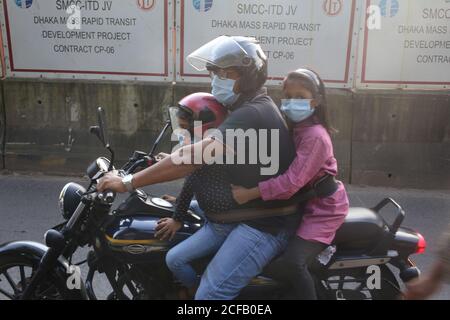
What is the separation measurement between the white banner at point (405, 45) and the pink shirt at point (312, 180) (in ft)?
13.6

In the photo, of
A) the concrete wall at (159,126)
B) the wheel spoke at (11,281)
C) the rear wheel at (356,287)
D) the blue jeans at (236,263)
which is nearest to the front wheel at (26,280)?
the wheel spoke at (11,281)

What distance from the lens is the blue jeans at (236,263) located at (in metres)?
2.25

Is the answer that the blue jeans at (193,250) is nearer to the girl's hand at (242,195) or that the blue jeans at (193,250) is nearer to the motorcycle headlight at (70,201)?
the girl's hand at (242,195)

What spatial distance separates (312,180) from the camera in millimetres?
2359

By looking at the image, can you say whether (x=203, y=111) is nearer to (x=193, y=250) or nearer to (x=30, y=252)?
(x=193, y=250)

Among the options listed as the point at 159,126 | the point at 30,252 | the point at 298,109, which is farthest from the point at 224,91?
the point at 159,126

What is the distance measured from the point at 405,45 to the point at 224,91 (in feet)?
15.0

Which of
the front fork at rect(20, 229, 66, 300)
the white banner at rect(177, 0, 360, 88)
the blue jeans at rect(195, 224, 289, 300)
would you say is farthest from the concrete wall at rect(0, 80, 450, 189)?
the blue jeans at rect(195, 224, 289, 300)

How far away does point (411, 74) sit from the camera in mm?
6203

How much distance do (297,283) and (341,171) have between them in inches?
163

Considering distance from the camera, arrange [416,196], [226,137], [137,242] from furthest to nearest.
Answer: [416,196]
[137,242]
[226,137]

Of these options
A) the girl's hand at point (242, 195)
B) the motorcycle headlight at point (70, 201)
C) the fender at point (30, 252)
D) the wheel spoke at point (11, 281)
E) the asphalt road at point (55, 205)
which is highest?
the girl's hand at point (242, 195)
